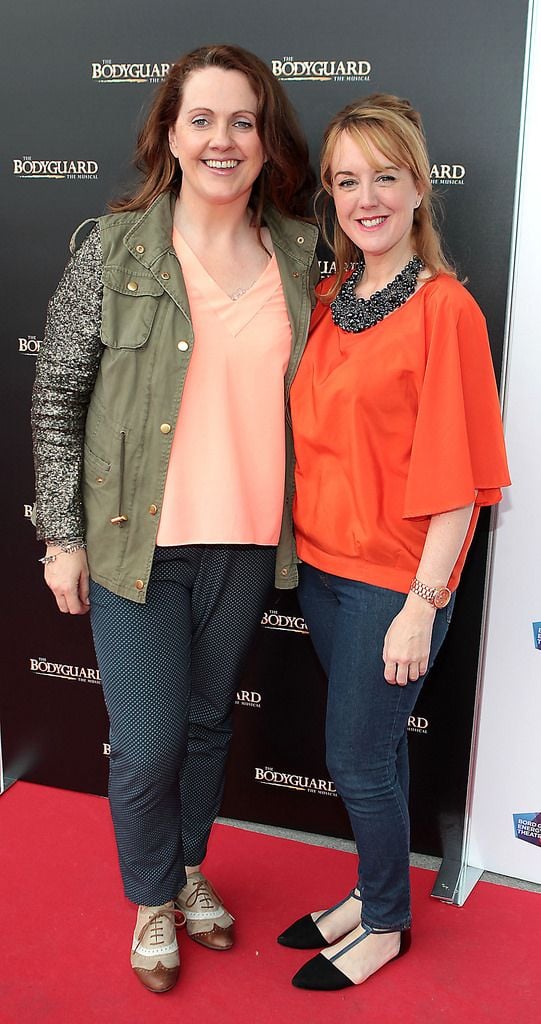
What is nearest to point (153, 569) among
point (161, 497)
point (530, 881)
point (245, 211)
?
point (161, 497)

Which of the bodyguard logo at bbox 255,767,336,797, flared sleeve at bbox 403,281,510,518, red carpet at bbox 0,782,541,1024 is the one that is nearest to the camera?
flared sleeve at bbox 403,281,510,518

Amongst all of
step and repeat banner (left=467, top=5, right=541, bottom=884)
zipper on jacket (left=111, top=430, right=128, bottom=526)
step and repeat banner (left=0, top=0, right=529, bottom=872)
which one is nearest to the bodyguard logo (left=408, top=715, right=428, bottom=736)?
step and repeat banner (left=0, top=0, right=529, bottom=872)

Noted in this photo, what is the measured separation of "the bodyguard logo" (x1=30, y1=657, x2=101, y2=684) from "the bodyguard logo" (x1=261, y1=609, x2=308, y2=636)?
517 mm

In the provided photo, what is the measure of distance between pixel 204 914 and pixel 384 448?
116 cm

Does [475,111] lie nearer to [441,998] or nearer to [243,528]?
[243,528]

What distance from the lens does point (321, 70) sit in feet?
7.29

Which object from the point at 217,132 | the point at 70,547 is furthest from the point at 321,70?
the point at 70,547

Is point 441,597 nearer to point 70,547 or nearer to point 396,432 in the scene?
point 396,432

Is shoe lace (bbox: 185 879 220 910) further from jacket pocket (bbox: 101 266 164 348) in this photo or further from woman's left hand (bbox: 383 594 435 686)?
jacket pocket (bbox: 101 266 164 348)

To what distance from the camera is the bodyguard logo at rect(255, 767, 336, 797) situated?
105 inches

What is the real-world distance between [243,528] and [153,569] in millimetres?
191

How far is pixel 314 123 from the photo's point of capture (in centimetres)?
226

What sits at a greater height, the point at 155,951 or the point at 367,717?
the point at 367,717

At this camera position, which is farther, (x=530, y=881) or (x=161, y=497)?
(x=530, y=881)
